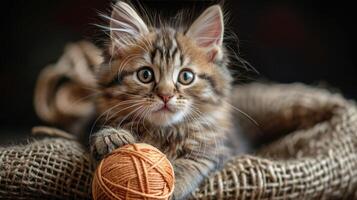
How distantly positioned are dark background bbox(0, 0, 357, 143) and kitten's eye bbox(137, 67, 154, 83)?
924 mm

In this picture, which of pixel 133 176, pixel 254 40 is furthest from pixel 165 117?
pixel 254 40

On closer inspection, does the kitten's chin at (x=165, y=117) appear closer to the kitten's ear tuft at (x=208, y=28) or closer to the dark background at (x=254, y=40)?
the kitten's ear tuft at (x=208, y=28)

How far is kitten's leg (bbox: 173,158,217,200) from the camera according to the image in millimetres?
1213

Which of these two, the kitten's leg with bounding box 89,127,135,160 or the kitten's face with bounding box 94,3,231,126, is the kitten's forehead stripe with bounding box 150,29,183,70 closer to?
the kitten's face with bounding box 94,3,231,126

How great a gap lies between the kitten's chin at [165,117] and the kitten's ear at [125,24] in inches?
9.7

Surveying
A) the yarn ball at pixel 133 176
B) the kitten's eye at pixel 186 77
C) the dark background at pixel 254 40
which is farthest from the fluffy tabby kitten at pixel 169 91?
the dark background at pixel 254 40

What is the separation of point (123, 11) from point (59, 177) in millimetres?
488

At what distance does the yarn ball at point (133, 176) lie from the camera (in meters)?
1.06

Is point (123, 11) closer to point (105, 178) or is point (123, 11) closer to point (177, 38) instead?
point (177, 38)

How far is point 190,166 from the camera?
4.23 feet

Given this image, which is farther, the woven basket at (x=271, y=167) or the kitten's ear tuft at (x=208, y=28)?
the kitten's ear tuft at (x=208, y=28)

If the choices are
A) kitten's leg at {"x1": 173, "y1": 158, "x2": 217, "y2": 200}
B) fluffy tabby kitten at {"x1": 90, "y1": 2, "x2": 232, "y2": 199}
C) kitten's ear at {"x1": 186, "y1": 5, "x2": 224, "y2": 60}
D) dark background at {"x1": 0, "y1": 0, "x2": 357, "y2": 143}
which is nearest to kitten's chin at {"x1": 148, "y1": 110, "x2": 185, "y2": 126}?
fluffy tabby kitten at {"x1": 90, "y1": 2, "x2": 232, "y2": 199}

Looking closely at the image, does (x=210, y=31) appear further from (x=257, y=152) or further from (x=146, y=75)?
(x=257, y=152)

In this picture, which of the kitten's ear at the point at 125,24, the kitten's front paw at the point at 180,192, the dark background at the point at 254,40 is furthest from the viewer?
the dark background at the point at 254,40
